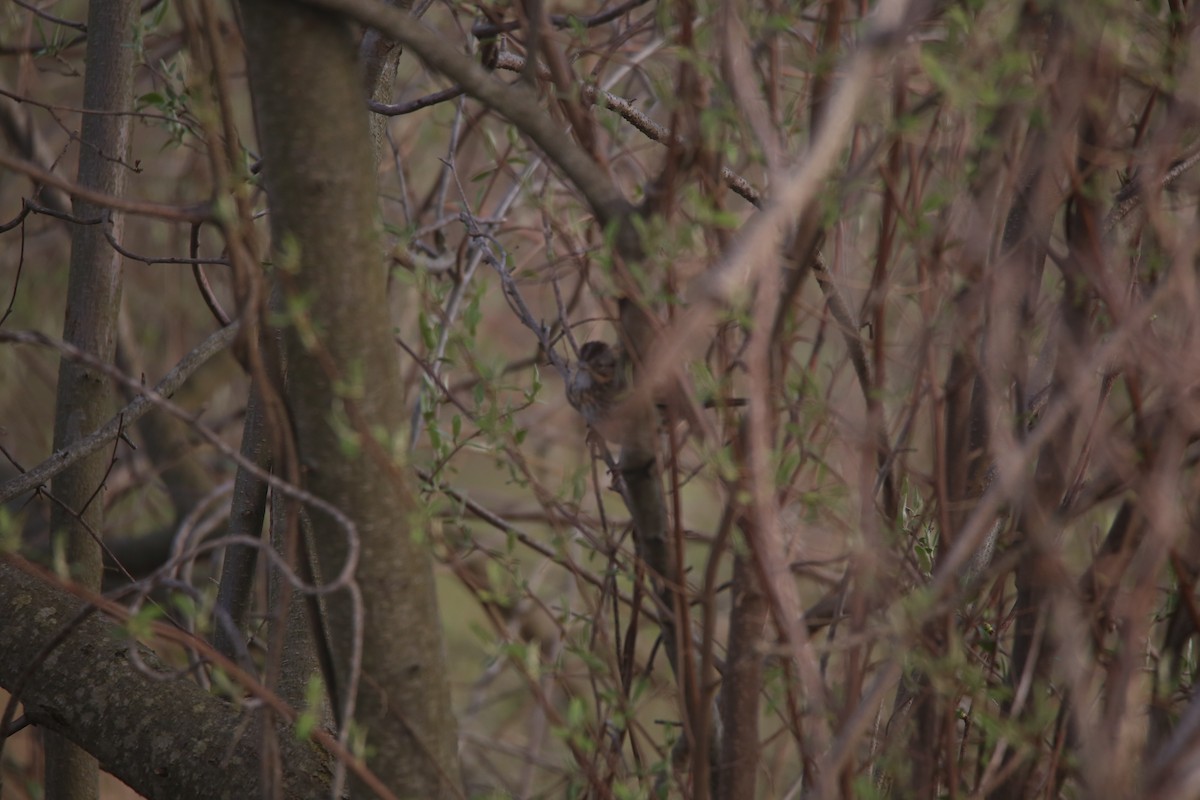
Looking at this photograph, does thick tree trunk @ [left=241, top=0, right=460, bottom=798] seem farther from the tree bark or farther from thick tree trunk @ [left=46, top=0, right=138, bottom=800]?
thick tree trunk @ [left=46, top=0, right=138, bottom=800]

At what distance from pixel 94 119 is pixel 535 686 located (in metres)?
1.51

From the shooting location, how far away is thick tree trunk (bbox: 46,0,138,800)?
6.31 ft

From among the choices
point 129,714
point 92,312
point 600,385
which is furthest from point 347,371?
point 92,312

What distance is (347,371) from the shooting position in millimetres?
1024

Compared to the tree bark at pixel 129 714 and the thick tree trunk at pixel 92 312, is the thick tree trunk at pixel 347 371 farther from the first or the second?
the thick tree trunk at pixel 92 312

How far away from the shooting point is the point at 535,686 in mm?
1083

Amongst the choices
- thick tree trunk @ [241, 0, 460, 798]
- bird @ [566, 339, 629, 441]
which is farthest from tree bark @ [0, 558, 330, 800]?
bird @ [566, 339, 629, 441]

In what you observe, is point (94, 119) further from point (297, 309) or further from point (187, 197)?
point (187, 197)

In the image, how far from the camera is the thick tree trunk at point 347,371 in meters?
0.99

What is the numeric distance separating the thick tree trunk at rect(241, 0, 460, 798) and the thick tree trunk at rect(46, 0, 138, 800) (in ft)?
3.51

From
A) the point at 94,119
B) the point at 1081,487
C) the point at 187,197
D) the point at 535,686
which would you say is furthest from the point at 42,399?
the point at 1081,487

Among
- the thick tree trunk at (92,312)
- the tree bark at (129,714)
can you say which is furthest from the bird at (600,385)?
the thick tree trunk at (92,312)

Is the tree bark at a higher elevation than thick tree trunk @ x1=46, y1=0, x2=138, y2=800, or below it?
below

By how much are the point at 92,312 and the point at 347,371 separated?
3.89 feet
